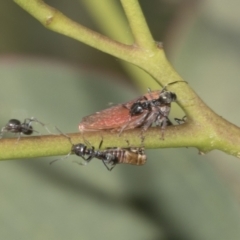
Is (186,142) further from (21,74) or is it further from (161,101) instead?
(21,74)

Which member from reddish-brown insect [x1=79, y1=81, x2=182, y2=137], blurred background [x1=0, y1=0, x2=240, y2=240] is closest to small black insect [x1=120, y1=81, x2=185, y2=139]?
reddish-brown insect [x1=79, y1=81, x2=182, y2=137]

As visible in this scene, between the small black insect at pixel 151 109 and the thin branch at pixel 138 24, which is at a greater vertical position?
the thin branch at pixel 138 24

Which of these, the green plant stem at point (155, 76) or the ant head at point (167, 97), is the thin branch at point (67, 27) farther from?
the ant head at point (167, 97)

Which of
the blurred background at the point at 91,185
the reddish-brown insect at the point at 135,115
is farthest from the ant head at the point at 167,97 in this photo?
the blurred background at the point at 91,185

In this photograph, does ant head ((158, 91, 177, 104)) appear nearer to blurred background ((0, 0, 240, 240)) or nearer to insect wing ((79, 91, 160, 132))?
insect wing ((79, 91, 160, 132))

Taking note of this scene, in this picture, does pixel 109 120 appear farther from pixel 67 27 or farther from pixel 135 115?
pixel 67 27

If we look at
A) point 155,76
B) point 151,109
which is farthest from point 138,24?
point 151,109

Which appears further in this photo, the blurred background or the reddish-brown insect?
the blurred background
